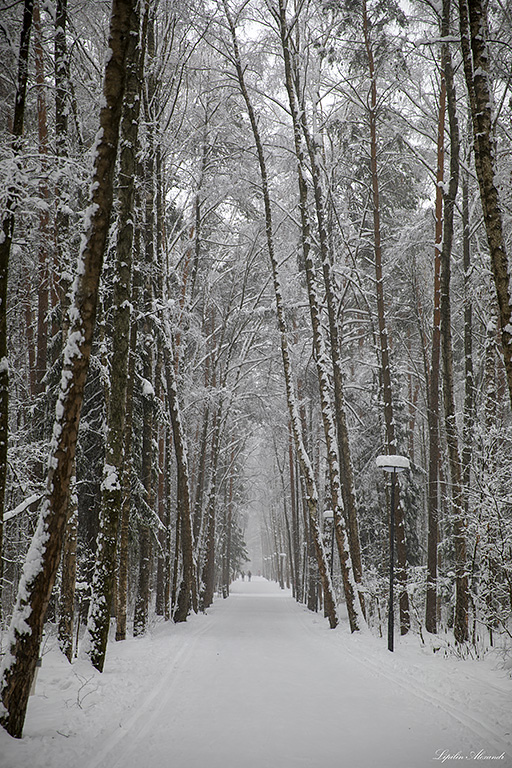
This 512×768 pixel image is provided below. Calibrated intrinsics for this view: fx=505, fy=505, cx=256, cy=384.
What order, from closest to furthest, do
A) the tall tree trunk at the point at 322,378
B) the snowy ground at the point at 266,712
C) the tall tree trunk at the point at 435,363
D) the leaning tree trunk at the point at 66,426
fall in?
the snowy ground at the point at 266,712 → the leaning tree trunk at the point at 66,426 → the tall tree trunk at the point at 435,363 → the tall tree trunk at the point at 322,378

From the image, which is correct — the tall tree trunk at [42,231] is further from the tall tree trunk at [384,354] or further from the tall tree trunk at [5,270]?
the tall tree trunk at [384,354]

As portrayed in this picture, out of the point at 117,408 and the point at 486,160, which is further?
the point at 117,408

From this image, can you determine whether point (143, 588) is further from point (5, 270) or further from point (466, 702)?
point (5, 270)

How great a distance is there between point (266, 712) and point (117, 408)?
420 centimetres

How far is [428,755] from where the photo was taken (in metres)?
4.00

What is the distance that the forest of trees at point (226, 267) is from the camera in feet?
18.5

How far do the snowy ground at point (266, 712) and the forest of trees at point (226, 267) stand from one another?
61 cm

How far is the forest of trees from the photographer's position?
564 cm

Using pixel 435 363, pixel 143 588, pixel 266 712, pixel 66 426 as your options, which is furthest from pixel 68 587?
pixel 435 363

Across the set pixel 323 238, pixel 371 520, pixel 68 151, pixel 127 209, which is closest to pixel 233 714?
pixel 127 209

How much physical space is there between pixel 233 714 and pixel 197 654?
4092 mm

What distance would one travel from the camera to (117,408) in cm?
722

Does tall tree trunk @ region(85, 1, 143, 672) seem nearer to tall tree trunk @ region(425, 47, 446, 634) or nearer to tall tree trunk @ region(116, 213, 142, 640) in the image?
tall tree trunk @ region(116, 213, 142, 640)

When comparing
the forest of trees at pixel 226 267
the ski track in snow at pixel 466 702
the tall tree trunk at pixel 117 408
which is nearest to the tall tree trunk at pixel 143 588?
the forest of trees at pixel 226 267
